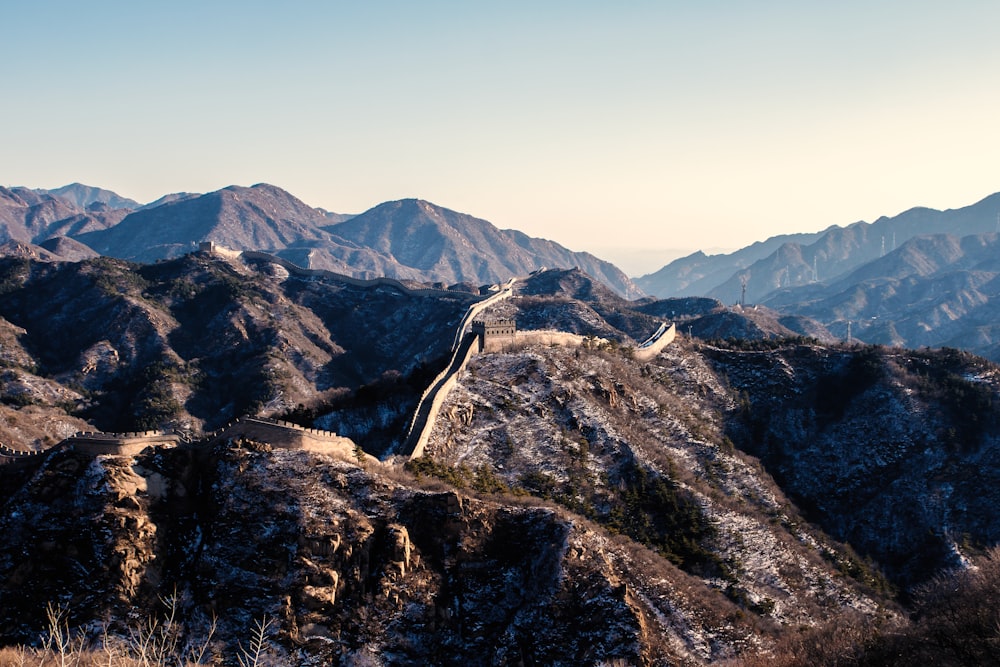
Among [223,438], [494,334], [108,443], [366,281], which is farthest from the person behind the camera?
[366,281]

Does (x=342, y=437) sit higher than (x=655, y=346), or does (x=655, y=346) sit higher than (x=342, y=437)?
(x=655, y=346)

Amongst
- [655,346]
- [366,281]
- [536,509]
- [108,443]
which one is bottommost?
[536,509]

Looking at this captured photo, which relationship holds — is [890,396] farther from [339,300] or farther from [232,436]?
[339,300]

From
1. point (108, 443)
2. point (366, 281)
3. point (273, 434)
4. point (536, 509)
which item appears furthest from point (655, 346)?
point (366, 281)

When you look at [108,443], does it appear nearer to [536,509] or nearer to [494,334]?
[536,509]

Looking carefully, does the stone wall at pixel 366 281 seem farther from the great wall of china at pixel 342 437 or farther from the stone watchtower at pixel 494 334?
the stone watchtower at pixel 494 334

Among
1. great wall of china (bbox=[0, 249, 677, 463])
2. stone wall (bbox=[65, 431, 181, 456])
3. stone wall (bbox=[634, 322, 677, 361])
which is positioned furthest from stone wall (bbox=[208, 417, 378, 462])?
stone wall (bbox=[634, 322, 677, 361])

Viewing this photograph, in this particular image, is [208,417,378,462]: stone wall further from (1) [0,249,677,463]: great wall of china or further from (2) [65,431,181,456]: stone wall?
(2) [65,431,181,456]: stone wall

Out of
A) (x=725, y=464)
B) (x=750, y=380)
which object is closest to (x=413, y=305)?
(x=750, y=380)
